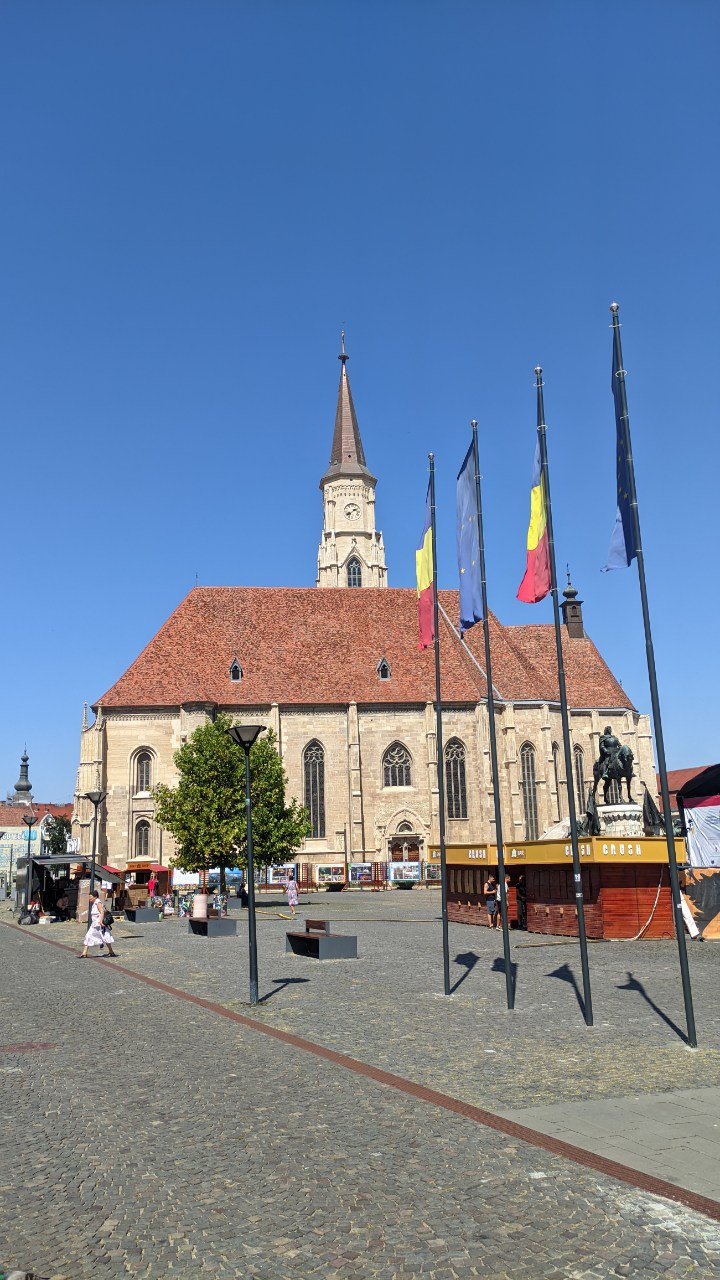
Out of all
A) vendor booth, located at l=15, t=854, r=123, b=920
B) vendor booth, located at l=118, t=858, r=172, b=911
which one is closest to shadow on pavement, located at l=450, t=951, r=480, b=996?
vendor booth, located at l=15, t=854, r=123, b=920

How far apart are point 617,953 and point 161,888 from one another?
3573 centimetres

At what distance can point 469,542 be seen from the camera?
16.9 meters

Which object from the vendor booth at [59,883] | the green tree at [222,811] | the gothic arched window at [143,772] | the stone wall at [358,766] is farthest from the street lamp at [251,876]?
the gothic arched window at [143,772]

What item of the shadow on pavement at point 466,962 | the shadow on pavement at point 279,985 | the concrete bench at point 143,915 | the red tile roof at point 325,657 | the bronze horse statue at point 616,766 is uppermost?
the red tile roof at point 325,657

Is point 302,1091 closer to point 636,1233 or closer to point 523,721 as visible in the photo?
point 636,1233

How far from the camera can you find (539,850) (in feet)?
89.1

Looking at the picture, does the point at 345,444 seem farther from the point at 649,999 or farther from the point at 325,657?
the point at 649,999

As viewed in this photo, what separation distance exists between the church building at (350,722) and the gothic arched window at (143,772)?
0.08m

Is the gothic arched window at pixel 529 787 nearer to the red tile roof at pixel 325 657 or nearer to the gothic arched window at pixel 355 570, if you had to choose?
the red tile roof at pixel 325 657

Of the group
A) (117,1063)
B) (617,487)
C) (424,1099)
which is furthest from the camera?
(617,487)

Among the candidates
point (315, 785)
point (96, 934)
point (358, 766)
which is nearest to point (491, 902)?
point (96, 934)

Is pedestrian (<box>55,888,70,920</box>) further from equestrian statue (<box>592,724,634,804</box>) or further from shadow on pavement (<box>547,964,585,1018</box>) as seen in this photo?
shadow on pavement (<box>547,964,585,1018</box>)

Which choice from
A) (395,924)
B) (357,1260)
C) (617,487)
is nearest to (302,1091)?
(357,1260)

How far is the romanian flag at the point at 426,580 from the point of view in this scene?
18.4 metres
